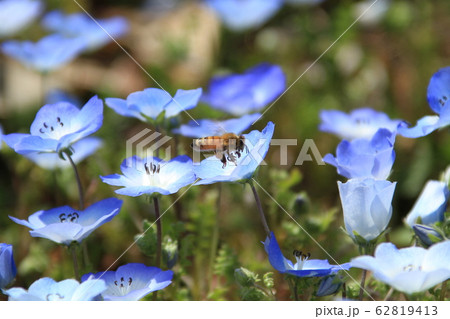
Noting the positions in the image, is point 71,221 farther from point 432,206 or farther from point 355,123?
point 355,123

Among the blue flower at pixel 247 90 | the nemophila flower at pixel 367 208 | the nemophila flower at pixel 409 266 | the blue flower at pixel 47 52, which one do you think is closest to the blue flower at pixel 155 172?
the nemophila flower at pixel 367 208

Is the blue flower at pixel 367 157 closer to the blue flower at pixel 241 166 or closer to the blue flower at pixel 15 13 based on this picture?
the blue flower at pixel 241 166

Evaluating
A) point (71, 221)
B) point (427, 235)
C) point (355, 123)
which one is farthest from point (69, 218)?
point (355, 123)

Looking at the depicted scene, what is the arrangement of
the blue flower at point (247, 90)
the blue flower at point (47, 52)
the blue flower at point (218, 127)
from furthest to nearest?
the blue flower at point (47, 52), the blue flower at point (247, 90), the blue flower at point (218, 127)

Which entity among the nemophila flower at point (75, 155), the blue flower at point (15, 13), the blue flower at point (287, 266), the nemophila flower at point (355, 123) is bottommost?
the blue flower at point (287, 266)
